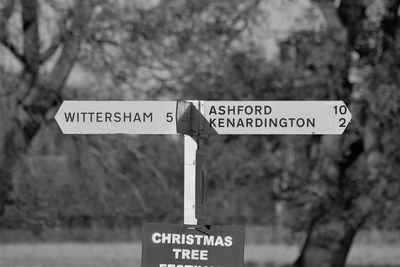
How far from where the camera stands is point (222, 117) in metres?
5.44

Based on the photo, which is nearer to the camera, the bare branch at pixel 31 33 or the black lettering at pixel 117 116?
the black lettering at pixel 117 116

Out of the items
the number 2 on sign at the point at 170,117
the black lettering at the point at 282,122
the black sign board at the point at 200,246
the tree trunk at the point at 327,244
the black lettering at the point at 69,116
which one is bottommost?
the black sign board at the point at 200,246

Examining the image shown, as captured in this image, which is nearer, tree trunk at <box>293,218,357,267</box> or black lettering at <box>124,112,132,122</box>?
black lettering at <box>124,112,132,122</box>

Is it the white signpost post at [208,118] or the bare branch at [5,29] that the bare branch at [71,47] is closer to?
the bare branch at [5,29]

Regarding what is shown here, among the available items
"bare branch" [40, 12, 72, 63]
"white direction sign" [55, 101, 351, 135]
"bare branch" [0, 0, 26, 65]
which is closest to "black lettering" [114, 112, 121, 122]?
"white direction sign" [55, 101, 351, 135]

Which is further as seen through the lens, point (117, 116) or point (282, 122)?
point (117, 116)

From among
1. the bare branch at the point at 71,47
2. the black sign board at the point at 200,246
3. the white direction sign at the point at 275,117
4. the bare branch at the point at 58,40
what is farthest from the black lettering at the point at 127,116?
the bare branch at the point at 58,40

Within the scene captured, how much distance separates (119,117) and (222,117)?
1.96 feet

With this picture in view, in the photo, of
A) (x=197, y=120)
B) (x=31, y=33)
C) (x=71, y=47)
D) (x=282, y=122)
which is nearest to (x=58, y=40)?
(x=71, y=47)

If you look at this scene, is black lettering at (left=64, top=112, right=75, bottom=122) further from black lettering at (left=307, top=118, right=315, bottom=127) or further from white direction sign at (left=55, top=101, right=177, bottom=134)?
black lettering at (left=307, top=118, right=315, bottom=127)

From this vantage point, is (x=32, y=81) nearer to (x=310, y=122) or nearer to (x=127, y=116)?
(x=127, y=116)

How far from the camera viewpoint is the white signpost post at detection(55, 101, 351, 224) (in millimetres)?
5410

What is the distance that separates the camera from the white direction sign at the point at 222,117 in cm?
543

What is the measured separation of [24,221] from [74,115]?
9.88m
